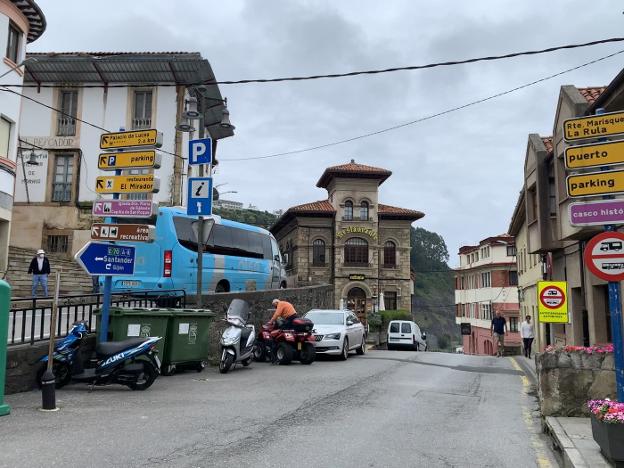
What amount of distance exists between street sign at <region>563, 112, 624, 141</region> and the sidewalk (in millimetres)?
3539

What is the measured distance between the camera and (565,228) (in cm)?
1623

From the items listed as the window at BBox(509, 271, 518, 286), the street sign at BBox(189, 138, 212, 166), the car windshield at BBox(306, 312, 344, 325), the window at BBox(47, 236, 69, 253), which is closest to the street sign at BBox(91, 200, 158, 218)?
the street sign at BBox(189, 138, 212, 166)

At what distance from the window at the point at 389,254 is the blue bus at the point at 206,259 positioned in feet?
78.1

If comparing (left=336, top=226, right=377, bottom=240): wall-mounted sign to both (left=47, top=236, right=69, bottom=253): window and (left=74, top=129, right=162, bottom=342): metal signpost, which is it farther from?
(left=74, top=129, right=162, bottom=342): metal signpost

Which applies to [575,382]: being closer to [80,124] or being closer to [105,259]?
[105,259]

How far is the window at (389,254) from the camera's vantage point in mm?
46812

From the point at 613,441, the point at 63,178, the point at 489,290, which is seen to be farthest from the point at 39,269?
the point at 489,290

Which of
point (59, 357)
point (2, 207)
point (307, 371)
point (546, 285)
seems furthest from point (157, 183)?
point (2, 207)

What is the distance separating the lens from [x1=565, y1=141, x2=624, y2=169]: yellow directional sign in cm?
649

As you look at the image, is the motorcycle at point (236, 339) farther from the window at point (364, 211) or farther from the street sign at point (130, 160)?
the window at point (364, 211)

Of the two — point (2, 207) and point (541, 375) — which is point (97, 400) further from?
point (2, 207)

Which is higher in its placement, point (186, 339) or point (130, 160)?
point (130, 160)

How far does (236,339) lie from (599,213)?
760 cm

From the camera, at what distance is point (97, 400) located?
8.06 metres
